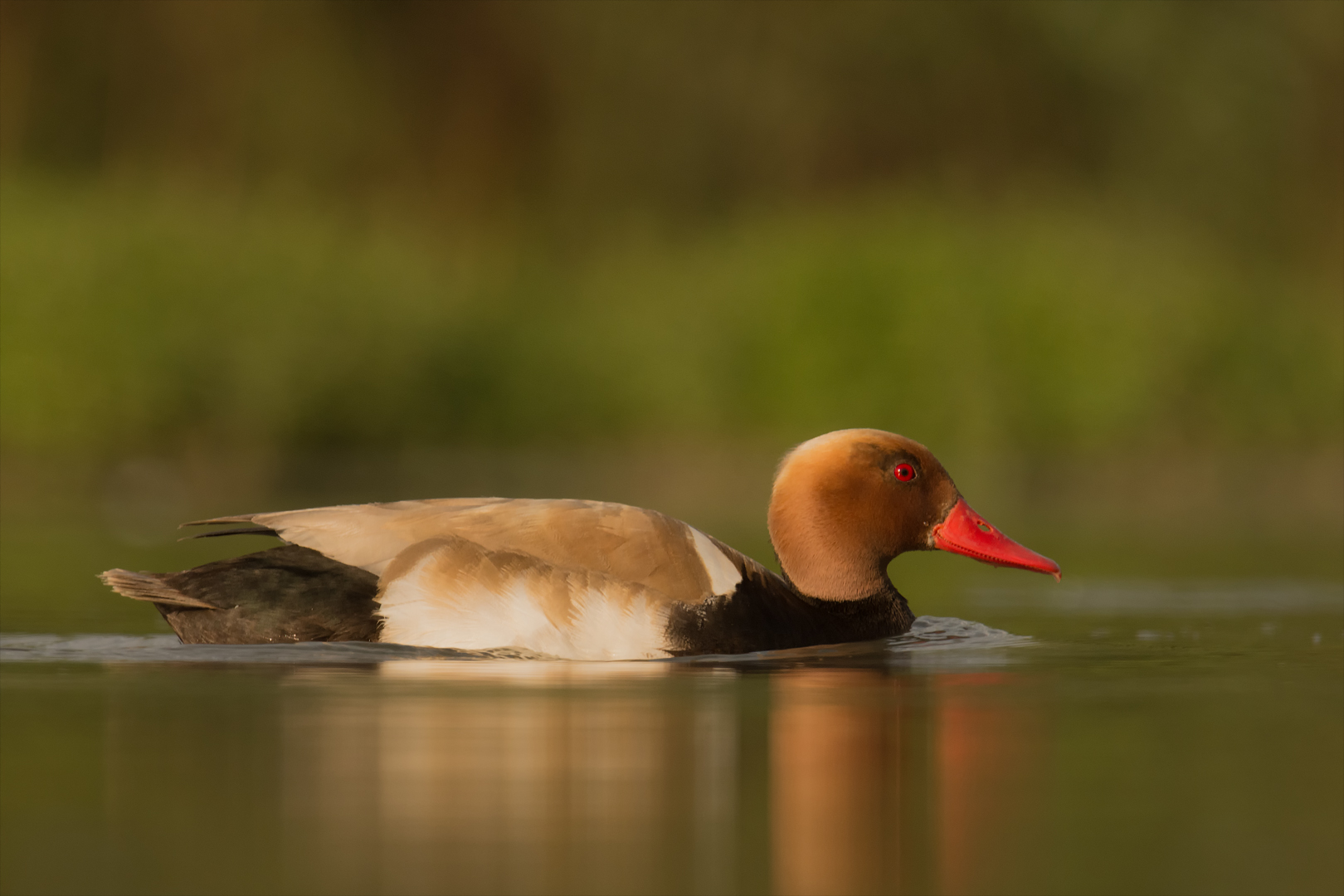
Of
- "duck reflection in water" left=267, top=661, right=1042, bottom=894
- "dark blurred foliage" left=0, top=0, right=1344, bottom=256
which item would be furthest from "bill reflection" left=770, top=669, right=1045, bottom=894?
"dark blurred foliage" left=0, top=0, right=1344, bottom=256

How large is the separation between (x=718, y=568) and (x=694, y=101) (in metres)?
12.7

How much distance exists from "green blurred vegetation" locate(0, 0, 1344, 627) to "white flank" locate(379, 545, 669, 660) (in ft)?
7.65

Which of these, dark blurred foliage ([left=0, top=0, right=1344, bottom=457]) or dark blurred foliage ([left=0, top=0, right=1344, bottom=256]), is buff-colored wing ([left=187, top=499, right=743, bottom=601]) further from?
dark blurred foliage ([left=0, top=0, right=1344, bottom=256])

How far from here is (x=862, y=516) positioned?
5.98 m

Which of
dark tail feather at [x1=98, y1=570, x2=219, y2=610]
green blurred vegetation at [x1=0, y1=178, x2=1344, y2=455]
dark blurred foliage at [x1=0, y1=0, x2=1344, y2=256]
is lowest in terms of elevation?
dark tail feather at [x1=98, y1=570, x2=219, y2=610]

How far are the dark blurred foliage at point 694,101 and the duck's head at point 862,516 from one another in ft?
35.9

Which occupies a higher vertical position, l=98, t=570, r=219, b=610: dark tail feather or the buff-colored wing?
the buff-colored wing

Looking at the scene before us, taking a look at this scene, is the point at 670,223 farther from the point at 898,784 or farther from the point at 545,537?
the point at 898,784

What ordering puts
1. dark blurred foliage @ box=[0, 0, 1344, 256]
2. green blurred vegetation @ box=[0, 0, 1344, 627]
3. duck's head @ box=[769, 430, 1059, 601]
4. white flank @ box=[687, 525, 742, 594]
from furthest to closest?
dark blurred foliage @ box=[0, 0, 1344, 256] → green blurred vegetation @ box=[0, 0, 1344, 627] → duck's head @ box=[769, 430, 1059, 601] → white flank @ box=[687, 525, 742, 594]

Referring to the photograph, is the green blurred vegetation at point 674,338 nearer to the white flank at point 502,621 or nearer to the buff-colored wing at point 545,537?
the buff-colored wing at point 545,537

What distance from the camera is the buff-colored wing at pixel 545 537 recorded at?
543cm

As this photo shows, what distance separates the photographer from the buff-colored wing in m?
5.43

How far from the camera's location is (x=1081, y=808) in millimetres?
3371

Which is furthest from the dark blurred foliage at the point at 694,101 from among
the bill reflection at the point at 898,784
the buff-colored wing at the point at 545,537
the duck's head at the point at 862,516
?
the bill reflection at the point at 898,784
